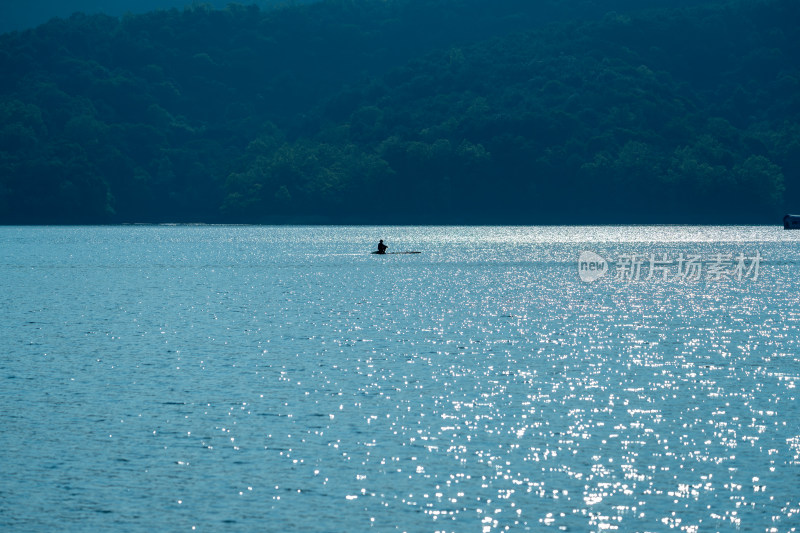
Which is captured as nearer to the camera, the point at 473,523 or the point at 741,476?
the point at 473,523

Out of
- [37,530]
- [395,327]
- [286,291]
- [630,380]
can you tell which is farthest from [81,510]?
[286,291]

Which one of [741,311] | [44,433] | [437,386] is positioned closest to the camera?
[44,433]

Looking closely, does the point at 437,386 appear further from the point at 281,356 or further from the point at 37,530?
the point at 37,530

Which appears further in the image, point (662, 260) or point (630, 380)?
point (662, 260)

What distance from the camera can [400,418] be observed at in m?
42.2

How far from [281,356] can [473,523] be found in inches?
1269

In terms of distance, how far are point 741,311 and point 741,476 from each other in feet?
182

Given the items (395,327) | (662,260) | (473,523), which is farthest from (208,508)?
(662,260)

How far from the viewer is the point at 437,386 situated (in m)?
49.7

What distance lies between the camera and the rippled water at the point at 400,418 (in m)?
30.6

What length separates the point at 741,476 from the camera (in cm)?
3350

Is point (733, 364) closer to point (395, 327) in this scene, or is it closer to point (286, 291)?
point (395, 327)

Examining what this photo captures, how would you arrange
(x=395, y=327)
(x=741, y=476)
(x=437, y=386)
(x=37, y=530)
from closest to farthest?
(x=37, y=530) → (x=741, y=476) → (x=437, y=386) → (x=395, y=327)

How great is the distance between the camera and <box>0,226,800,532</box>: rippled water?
100 ft
